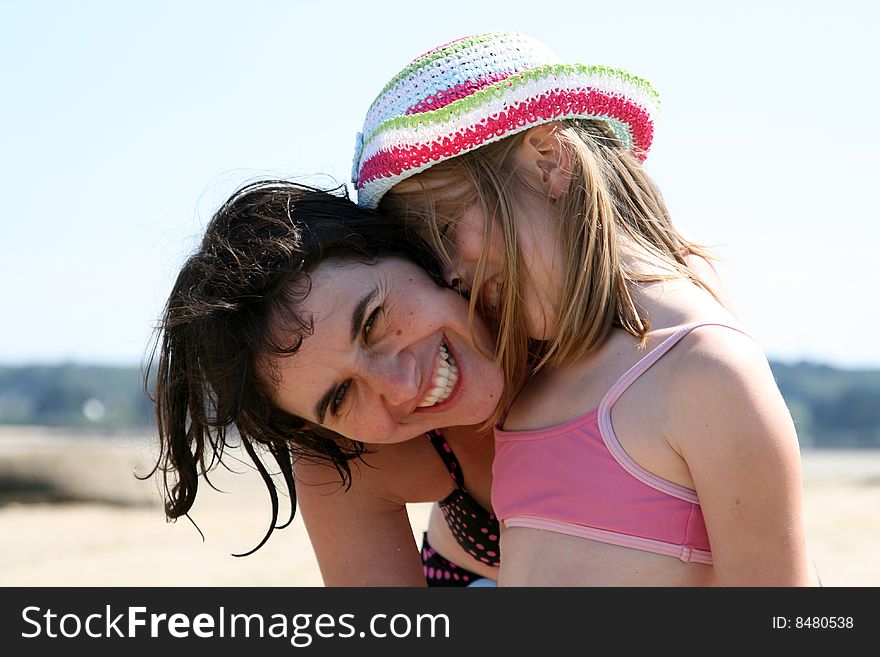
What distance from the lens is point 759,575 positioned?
2324 mm

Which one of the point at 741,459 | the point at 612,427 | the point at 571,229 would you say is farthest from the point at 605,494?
the point at 571,229

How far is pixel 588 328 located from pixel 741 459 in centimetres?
59

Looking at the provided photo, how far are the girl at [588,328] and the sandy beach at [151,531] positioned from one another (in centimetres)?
454

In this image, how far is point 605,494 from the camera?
96.6 inches

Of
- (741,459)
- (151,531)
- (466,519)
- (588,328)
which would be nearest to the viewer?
(741,459)

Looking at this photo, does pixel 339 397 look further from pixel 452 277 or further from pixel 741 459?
pixel 741 459

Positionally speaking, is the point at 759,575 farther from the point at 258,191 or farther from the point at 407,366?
the point at 258,191

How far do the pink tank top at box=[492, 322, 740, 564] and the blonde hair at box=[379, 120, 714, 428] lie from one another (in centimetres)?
24

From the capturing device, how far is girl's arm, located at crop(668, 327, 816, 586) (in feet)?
7.43

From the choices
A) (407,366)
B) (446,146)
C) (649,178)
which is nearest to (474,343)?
(407,366)

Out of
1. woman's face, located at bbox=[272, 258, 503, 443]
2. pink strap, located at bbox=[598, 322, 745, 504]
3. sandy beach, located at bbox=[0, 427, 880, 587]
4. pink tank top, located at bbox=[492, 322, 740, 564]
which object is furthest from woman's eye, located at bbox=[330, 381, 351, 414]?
sandy beach, located at bbox=[0, 427, 880, 587]

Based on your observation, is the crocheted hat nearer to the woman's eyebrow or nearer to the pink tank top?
the woman's eyebrow

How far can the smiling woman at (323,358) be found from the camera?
2740 millimetres

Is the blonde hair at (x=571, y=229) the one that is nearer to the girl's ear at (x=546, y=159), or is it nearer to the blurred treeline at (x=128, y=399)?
the girl's ear at (x=546, y=159)
